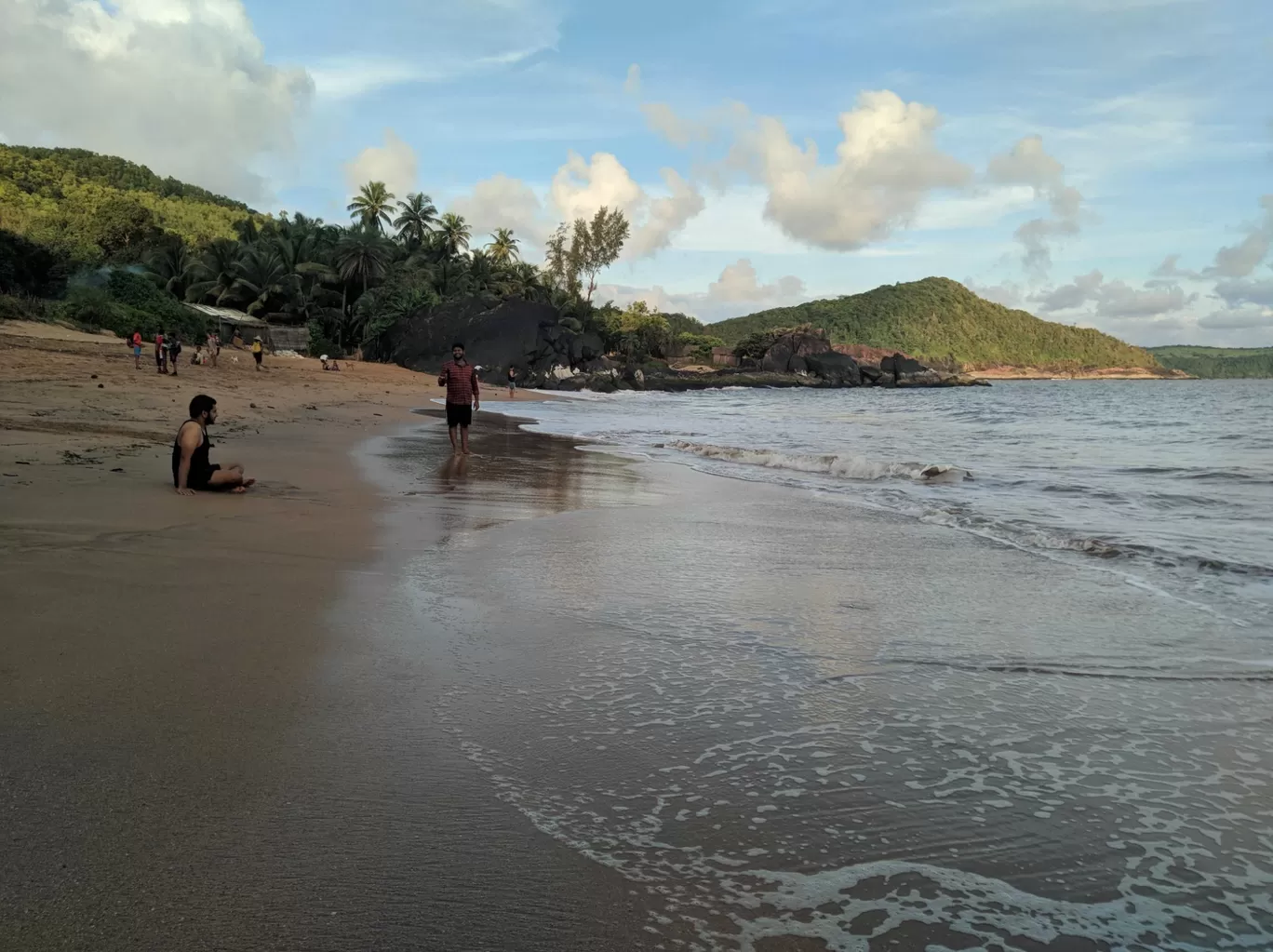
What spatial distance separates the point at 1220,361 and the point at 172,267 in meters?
171

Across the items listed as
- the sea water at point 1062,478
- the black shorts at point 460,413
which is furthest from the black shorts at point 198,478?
the sea water at point 1062,478

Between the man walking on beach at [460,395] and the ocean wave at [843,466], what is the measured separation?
4053 millimetres

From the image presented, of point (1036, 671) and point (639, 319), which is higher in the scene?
point (639, 319)

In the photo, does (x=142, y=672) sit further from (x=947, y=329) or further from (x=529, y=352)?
(x=947, y=329)

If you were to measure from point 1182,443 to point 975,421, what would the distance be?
10.00 m

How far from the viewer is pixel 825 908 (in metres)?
1.81

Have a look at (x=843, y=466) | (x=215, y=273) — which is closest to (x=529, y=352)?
(x=215, y=273)

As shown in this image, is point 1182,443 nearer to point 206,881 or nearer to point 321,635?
point 321,635

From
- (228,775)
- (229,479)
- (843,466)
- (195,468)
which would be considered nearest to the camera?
(228,775)

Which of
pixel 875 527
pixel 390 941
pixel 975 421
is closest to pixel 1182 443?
pixel 975 421

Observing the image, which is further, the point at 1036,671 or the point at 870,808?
the point at 1036,671

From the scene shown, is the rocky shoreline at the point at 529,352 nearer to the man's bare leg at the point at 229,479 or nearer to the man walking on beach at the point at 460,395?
the man walking on beach at the point at 460,395

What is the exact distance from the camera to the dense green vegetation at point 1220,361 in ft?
495

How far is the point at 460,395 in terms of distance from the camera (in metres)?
12.9
